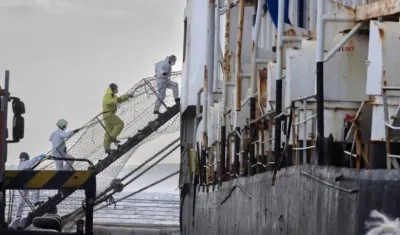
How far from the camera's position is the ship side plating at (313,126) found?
1184 centimetres

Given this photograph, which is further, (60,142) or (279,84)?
(60,142)

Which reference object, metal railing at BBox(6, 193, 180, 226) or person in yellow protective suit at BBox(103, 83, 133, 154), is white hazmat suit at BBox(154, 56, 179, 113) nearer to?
person in yellow protective suit at BBox(103, 83, 133, 154)

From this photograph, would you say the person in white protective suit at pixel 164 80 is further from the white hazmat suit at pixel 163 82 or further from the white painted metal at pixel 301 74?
the white painted metal at pixel 301 74

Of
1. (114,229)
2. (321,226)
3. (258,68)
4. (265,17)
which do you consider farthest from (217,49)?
(321,226)

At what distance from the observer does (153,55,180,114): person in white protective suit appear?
31.6 m

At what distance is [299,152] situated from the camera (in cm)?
1471

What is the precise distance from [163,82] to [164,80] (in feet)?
0.34

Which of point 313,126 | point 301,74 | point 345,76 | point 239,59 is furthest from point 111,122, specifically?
point 345,76

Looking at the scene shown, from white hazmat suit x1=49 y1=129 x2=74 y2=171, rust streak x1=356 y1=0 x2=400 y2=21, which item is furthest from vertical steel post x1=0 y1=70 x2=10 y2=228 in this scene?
white hazmat suit x1=49 y1=129 x2=74 y2=171

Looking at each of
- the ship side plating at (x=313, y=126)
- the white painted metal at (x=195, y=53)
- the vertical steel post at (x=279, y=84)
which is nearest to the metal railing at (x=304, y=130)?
the ship side plating at (x=313, y=126)

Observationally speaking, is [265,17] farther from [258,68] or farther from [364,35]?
[364,35]

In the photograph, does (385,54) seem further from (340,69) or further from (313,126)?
(313,126)

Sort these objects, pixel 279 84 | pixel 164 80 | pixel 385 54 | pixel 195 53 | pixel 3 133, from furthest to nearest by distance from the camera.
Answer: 1. pixel 164 80
2. pixel 195 53
3. pixel 3 133
4. pixel 279 84
5. pixel 385 54

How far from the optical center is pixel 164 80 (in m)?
32.0
